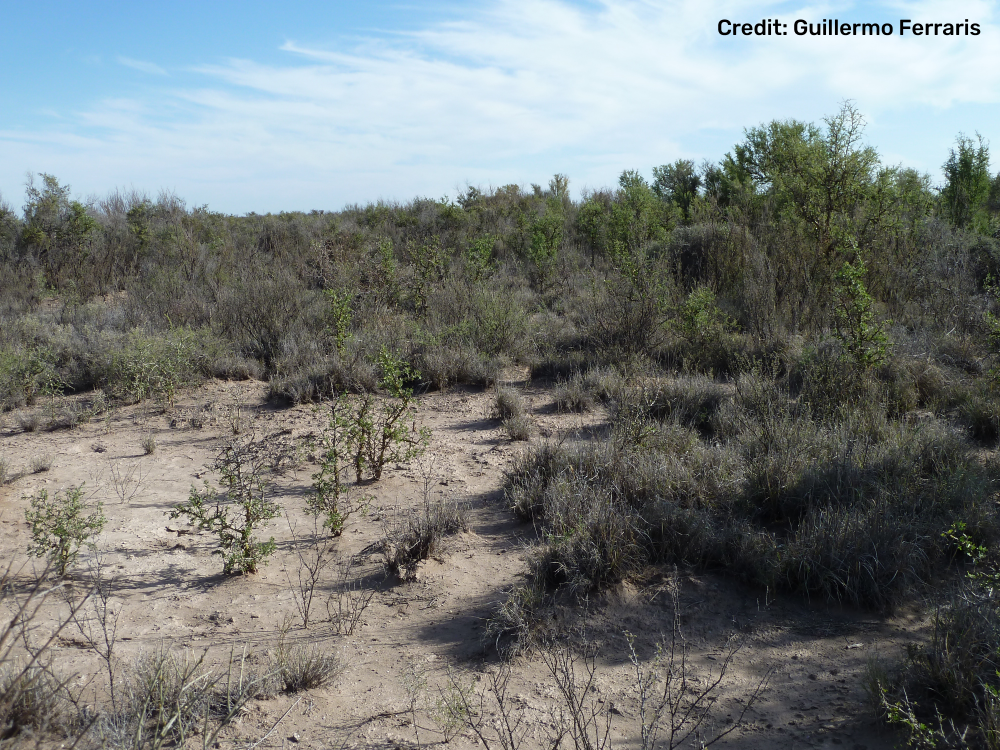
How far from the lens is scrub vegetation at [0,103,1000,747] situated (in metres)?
3.91

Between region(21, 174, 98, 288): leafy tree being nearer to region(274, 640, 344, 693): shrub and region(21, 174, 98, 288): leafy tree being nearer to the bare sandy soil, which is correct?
the bare sandy soil

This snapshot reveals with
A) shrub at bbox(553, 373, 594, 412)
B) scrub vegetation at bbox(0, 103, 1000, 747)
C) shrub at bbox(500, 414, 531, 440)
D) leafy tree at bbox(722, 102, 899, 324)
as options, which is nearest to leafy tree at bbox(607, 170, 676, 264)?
scrub vegetation at bbox(0, 103, 1000, 747)

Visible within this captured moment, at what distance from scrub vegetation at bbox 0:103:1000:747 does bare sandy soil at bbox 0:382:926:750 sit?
0.58 feet

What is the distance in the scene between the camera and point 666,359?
28.5ft

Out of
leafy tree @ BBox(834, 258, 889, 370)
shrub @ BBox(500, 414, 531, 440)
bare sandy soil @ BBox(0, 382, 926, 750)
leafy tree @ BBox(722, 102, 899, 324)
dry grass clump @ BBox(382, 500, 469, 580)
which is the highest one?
leafy tree @ BBox(722, 102, 899, 324)

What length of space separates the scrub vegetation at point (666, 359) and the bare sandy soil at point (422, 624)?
18 cm

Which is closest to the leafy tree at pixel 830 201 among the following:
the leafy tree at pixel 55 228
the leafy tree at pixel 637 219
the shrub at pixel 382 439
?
the leafy tree at pixel 637 219

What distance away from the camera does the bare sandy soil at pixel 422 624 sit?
2926mm

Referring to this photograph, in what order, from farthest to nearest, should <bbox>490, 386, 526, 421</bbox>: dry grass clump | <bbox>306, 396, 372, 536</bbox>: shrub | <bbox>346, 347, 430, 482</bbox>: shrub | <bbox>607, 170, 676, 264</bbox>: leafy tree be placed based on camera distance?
<bbox>607, 170, 676, 264</bbox>: leafy tree
<bbox>490, 386, 526, 421</bbox>: dry grass clump
<bbox>346, 347, 430, 482</bbox>: shrub
<bbox>306, 396, 372, 536</bbox>: shrub

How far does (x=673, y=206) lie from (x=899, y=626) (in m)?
13.0

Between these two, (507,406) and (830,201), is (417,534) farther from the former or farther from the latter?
(830,201)

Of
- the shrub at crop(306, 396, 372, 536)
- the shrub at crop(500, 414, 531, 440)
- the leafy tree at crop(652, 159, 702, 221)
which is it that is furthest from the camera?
the leafy tree at crop(652, 159, 702, 221)

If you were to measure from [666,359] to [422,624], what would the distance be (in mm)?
5737

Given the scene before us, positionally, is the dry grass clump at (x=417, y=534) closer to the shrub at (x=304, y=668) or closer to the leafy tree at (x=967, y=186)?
the shrub at (x=304, y=668)
